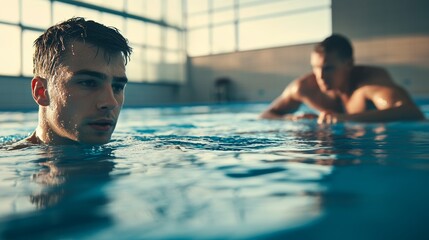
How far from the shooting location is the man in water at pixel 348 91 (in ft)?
11.1

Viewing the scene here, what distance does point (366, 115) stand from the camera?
3.37 m

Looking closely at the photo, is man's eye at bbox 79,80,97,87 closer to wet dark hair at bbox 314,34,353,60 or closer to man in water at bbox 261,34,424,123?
man in water at bbox 261,34,424,123

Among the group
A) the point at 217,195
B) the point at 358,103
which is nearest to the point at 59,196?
the point at 217,195

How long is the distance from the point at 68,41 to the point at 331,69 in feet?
8.76

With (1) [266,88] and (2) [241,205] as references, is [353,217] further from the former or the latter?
(1) [266,88]

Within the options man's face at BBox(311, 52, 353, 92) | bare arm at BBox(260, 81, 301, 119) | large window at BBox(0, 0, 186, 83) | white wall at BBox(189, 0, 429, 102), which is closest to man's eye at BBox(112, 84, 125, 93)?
man's face at BBox(311, 52, 353, 92)

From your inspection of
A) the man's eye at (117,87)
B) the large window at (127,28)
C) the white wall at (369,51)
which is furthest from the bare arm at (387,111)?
the large window at (127,28)

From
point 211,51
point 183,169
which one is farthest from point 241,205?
point 211,51

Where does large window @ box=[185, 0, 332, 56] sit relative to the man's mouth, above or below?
above

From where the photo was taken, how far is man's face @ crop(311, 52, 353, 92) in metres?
3.71

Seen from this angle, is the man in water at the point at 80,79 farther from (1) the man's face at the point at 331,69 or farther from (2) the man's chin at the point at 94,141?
(1) the man's face at the point at 331,69

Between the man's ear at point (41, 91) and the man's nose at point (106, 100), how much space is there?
0.28 meters

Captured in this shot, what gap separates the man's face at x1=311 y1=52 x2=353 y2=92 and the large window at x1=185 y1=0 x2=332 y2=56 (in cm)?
910

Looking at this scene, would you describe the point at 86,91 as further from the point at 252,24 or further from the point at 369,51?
the point at 252,24
